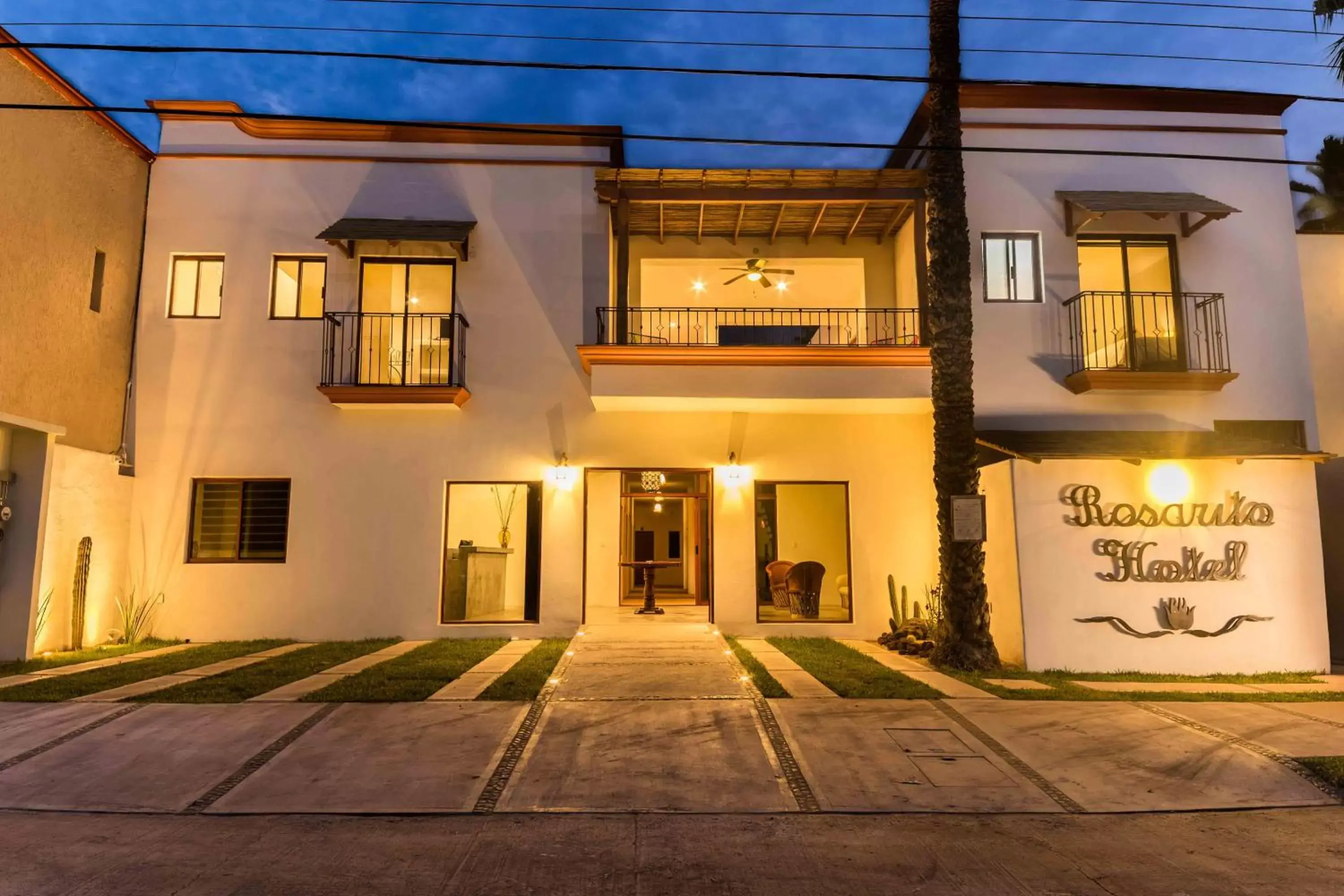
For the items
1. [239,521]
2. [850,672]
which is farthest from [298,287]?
[850,672]

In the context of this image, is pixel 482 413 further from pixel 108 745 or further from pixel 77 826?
pixel 77 826

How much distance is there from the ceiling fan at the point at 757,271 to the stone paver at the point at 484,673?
629cm

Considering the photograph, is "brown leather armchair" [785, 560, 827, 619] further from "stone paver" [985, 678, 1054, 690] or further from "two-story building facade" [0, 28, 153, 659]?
"two-story building facade" [0, 28, 153, 659]

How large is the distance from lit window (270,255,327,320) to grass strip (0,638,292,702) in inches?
186

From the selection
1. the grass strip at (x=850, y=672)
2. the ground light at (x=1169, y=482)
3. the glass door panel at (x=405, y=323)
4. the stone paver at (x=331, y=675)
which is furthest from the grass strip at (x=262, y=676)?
the ground light at (x=1169, y=482)

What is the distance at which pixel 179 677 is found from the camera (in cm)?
794

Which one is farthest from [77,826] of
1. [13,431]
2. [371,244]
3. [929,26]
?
[929,26]

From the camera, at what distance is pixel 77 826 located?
4.31m

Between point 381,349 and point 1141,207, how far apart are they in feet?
35.9

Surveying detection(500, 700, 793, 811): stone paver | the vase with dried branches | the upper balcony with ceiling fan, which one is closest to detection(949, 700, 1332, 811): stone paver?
detection(500, 700, 793, 811): stone paver

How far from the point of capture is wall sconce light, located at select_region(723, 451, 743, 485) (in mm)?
11562

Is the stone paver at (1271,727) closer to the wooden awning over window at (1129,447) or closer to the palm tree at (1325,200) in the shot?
the wooden awning over window at (1129,447)

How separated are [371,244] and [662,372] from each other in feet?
15.9

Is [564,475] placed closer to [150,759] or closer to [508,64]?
[508,64]
